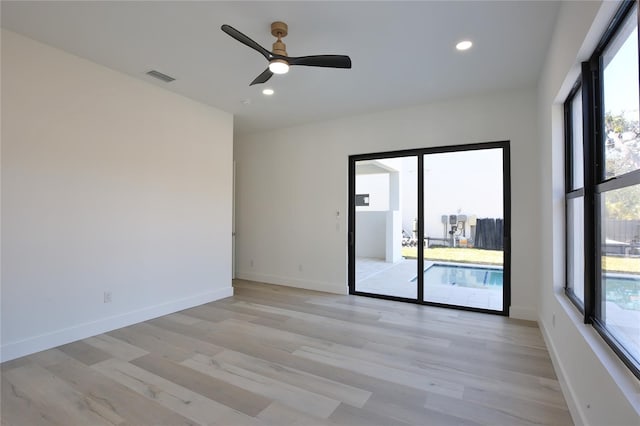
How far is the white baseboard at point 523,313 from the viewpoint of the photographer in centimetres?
384

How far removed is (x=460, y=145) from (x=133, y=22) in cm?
391

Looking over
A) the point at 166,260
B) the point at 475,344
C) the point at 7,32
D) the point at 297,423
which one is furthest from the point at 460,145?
the point at 7,32

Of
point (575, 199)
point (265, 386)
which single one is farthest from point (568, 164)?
point (265, 386)

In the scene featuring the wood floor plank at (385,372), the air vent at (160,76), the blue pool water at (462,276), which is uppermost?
the air vent at (160,76)

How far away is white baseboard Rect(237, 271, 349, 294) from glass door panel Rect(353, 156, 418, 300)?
310 millimetres

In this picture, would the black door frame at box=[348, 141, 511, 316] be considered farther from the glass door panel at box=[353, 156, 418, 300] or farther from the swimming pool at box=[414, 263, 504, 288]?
the swimming pool at box=[414, 263, 504, 288]

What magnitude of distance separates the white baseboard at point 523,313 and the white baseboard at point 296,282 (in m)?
2.28

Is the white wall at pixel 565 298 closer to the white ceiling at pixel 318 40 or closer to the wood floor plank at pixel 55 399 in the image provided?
the white ceiling at pixel 318 40

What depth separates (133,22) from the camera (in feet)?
8.69

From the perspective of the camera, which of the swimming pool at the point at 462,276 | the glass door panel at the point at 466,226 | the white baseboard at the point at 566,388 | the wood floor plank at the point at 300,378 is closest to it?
the white baseboard at the point at 566,388

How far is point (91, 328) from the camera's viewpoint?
10.8ft

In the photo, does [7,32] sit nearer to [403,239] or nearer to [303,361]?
[303,361]

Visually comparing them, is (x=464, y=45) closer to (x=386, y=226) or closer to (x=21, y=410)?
(x=386, y=226)

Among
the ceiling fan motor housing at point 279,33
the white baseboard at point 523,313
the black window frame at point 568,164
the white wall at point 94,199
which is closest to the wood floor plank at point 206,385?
the white wall at point 94,199
